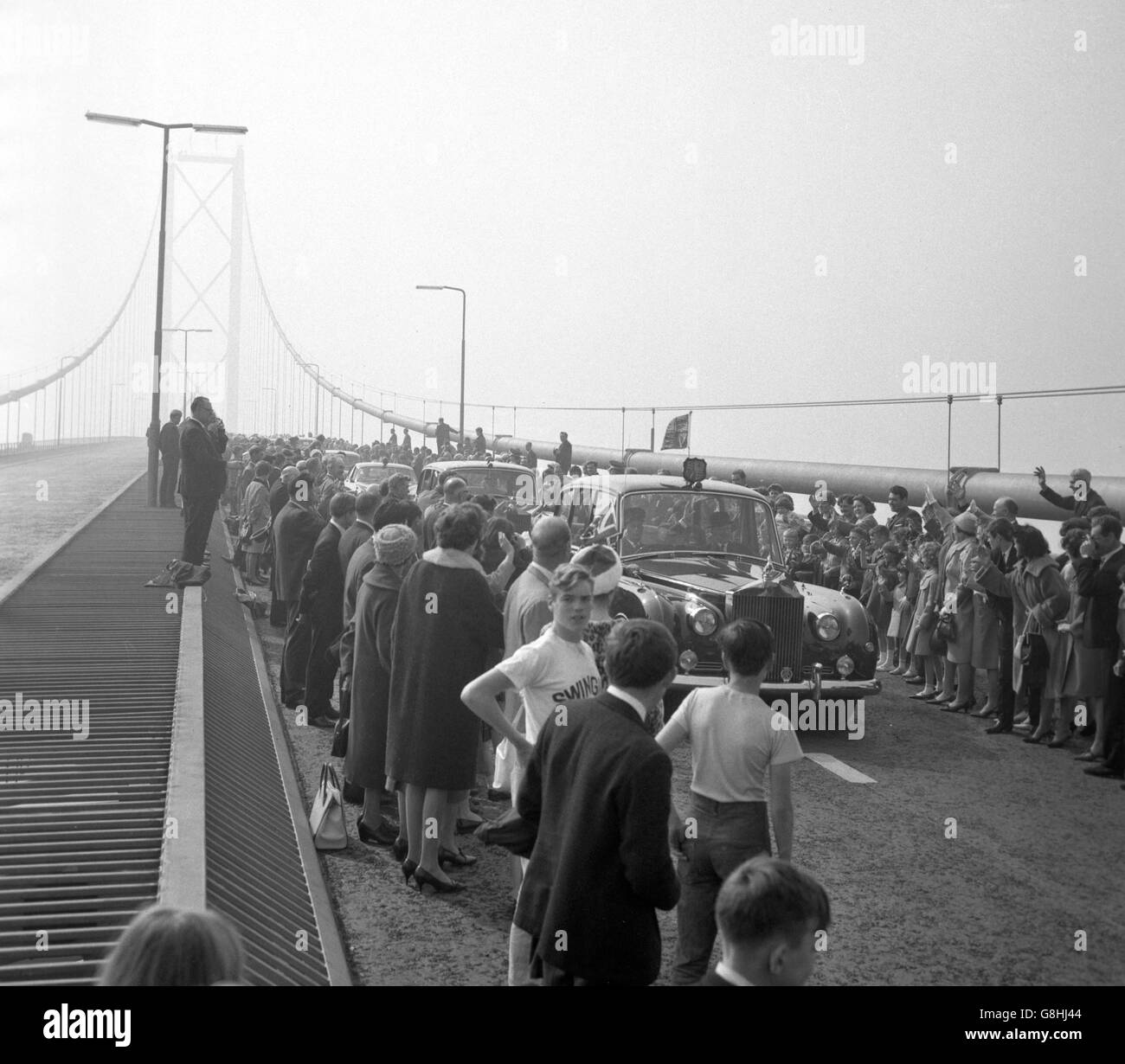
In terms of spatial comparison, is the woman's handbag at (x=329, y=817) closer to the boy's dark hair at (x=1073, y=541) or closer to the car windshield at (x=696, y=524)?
the car windshield at (x=696, y=524)

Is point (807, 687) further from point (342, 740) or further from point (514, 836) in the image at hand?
point (514, 836)

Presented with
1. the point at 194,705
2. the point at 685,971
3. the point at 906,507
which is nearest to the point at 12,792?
the point at 194,705

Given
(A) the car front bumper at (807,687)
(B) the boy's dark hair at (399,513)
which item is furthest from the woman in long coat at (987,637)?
(B) the boy's dark hair at (399,513)

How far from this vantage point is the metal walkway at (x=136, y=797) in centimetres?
504

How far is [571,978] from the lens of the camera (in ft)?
12.1

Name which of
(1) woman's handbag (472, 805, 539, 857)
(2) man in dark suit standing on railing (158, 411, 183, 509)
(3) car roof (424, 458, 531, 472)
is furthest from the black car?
(2) man in dark suit standing on railing (158, 411, 183, 509)

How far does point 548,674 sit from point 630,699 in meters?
1.14

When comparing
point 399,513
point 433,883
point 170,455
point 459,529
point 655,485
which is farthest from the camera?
point 170,455

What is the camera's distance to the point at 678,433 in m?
29.6

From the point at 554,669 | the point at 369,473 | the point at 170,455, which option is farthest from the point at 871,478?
the point at 554,669

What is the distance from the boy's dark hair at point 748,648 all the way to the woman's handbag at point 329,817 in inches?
116
